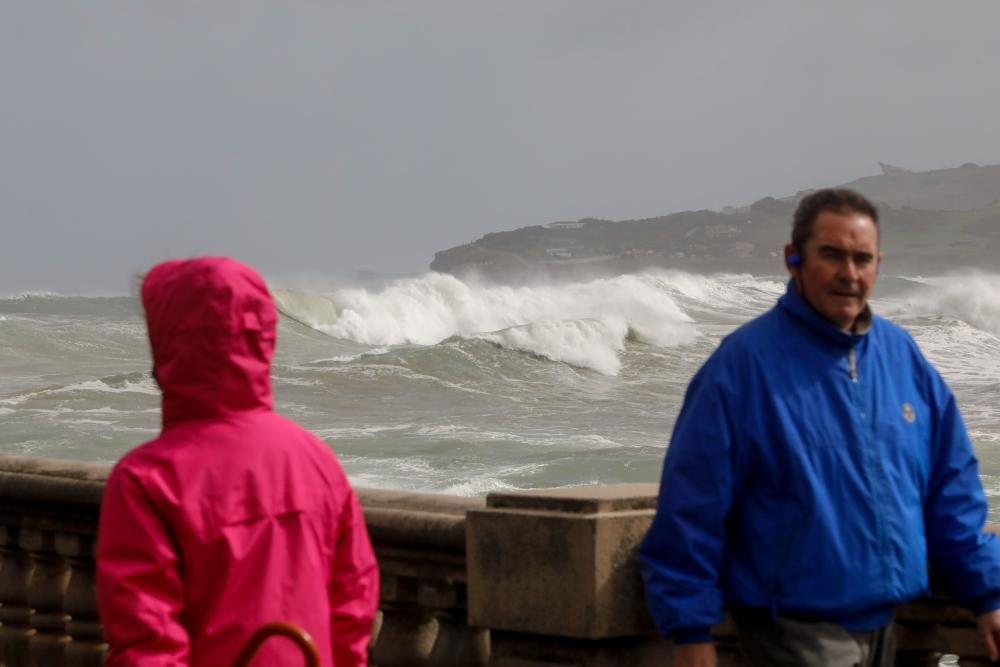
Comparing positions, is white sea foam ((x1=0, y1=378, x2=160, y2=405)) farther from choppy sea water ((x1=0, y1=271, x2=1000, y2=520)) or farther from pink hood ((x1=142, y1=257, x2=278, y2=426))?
pink hood ((x1=142, y1=257, x2=278, y2=426))

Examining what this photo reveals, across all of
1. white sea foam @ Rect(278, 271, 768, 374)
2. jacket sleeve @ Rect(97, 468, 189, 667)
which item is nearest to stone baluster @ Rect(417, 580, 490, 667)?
jacket sleeve @ Rect(97, 468, 189, 667)

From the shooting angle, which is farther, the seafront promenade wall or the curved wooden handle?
the seafront promenade wall

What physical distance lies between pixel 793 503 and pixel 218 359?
1109 mm

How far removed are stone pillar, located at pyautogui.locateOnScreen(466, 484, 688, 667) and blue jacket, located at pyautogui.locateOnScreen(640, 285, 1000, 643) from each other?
35 centimetres

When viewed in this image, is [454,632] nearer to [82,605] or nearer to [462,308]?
[82,605]

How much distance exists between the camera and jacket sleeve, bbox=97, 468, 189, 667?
2889 mm

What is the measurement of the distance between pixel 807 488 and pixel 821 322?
0.33 meters

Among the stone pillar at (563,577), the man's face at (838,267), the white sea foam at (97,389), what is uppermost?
the man's face at (838,267)

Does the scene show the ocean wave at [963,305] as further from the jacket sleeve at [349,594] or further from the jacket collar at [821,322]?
the jacket sleeve at [349,594]

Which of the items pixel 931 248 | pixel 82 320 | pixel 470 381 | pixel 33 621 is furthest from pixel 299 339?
pixel 931 248

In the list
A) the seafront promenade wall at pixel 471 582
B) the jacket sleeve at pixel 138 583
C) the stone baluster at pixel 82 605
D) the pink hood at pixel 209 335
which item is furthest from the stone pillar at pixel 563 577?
the stone baluster at pixel 82 605

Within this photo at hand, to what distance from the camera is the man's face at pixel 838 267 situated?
11.4 ft

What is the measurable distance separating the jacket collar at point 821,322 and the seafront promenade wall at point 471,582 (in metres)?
0.60

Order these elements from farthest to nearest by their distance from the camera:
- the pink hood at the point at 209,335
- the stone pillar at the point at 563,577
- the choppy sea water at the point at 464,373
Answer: the choppy sea water at the point at 464,373
the stone pillar at the point at 563,577
the pink hood at the point at 209,335
